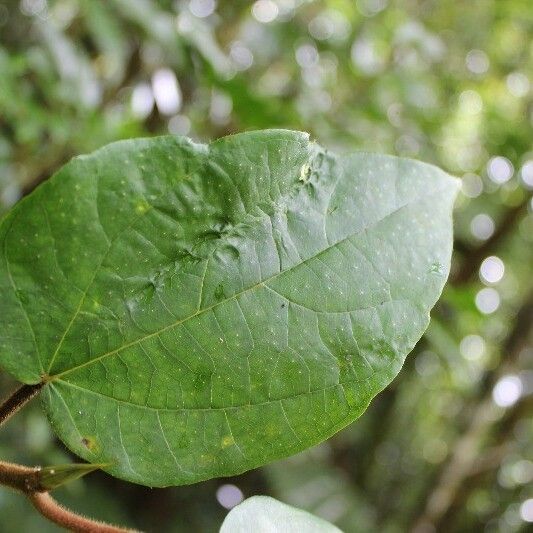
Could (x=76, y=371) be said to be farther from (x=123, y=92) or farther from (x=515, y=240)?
(x=515, y=240)

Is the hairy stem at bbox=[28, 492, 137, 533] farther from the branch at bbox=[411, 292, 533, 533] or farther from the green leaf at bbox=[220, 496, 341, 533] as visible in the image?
the branch at bbox=[411, 292, 533, 533]

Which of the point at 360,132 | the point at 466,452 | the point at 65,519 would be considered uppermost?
the point at 65,519

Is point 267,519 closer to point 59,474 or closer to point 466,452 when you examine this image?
point 59,474

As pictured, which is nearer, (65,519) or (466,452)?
(65,519)

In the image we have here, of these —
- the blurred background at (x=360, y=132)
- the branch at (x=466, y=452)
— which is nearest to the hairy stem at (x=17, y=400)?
the blurred background at (x=360, y=132)

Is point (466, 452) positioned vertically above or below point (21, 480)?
below

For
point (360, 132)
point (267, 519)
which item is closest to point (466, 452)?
point (360, 132)

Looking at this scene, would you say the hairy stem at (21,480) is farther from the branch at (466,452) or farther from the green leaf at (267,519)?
the branch at (466,452)

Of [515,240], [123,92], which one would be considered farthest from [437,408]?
[123,92]
